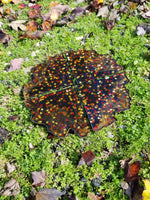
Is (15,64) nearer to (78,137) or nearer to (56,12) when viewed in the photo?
(56,12)

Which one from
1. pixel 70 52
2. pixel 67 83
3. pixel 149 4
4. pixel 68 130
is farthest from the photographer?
pixel 149 4

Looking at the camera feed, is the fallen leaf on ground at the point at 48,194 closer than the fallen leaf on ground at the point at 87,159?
Yes

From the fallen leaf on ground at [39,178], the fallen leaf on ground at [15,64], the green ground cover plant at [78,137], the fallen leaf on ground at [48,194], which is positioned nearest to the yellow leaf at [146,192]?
the green ground cover plant at [78,137]

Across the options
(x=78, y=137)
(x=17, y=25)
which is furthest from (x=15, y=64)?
(x=78, y=137)

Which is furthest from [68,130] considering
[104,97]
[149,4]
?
[149,4]

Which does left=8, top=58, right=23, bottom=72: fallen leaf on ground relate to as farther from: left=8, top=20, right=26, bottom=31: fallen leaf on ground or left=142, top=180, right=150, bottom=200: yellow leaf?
left=142, top=180, right=150, bottom=200: yellow leaf

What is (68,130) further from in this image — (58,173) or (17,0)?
(17,0)

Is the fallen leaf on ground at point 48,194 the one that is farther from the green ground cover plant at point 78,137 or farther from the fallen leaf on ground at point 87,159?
the fallen leaf on ground at point 87,159
